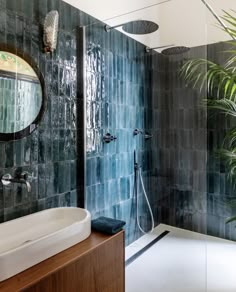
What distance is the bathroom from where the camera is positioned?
6.22 feet

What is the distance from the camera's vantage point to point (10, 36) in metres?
1.72

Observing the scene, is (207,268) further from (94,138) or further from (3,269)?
(3,269)

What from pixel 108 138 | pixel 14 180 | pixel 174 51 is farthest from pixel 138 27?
pixel 14 180

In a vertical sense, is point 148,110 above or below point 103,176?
above

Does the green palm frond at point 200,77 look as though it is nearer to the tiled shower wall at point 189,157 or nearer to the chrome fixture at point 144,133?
the tiled shower wall at point 189,157

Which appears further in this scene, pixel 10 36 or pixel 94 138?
pixel 94 138

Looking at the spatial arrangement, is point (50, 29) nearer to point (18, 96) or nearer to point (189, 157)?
point (18, 96)

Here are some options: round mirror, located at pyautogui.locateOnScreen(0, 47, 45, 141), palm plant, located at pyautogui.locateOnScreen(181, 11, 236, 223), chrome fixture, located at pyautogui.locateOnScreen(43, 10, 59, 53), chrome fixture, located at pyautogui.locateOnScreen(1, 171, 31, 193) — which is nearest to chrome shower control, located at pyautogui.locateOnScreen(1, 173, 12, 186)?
chrome fixture, located at pyautogui.locateOnScreen(1, 171, 31, 193)

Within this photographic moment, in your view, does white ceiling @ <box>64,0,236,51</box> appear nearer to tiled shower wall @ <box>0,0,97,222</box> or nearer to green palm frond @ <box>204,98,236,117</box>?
tiled shower wall @ <box>0,0,97,222</box>

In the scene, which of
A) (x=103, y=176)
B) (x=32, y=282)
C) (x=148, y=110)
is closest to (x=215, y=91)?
(x=148, y=110)

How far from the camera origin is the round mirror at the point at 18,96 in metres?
1.71

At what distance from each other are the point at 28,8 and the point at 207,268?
8.20 feet

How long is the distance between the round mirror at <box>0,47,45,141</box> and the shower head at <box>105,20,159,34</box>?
1025 millimetres

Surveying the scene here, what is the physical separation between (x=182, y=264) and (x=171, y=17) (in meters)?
2.68
